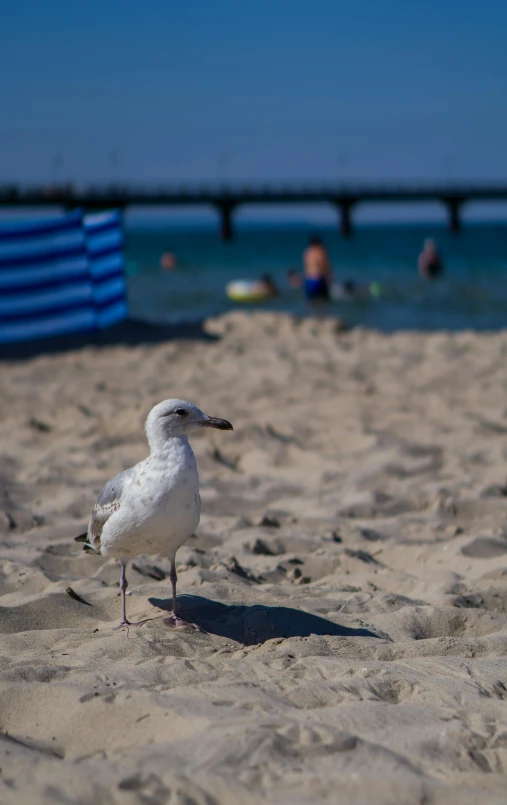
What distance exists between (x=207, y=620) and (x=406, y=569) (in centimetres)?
115

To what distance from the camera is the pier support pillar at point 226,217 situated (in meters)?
62.7

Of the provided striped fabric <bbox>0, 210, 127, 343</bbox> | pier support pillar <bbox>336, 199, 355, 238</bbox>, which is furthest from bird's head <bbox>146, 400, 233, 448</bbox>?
pier support pillar <bbox>336, 199, 355, 238</bbox>

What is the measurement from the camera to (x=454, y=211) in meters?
68.5

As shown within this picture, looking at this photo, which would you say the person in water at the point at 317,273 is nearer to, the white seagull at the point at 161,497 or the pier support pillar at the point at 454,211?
the white seagull at the point at 161,497

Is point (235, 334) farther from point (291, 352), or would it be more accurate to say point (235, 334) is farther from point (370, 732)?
point (370, 732)

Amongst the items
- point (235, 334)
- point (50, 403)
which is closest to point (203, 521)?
point (50, 403)

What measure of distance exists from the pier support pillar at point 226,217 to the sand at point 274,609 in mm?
56616

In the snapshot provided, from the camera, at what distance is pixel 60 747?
2199 mm

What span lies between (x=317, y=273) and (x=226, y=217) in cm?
4855

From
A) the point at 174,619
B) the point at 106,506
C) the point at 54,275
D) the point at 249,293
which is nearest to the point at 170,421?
the point at 106,506

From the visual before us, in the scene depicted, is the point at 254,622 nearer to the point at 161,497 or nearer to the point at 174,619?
the point at 174,619

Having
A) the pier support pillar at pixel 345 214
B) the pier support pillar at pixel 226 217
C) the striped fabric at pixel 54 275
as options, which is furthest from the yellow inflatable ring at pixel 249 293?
the pier support pillar at pixel 345 214

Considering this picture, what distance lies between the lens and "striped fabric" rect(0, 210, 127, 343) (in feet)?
31.0

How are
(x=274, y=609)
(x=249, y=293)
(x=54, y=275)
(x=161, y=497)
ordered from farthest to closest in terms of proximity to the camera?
(x=249, y=293)
(x=54, y=275)
(x=274, y=609)
(x=161, y=497)
